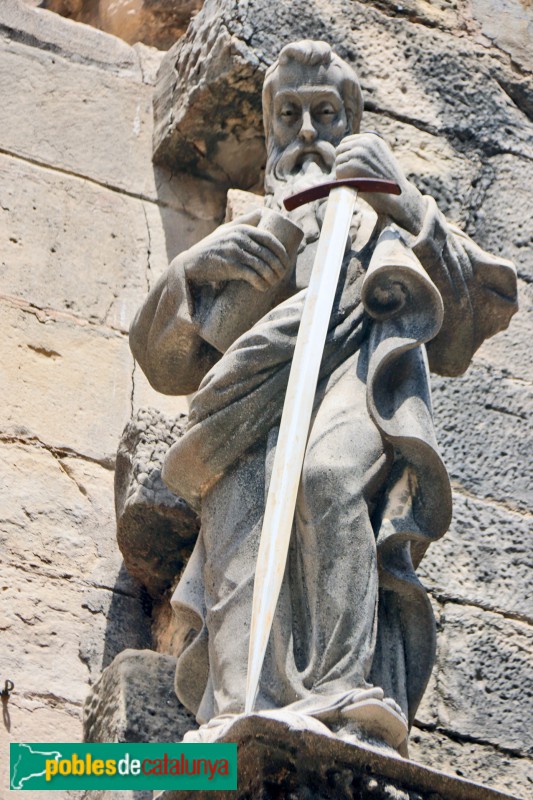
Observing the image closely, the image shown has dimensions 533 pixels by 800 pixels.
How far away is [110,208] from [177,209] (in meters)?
0.18

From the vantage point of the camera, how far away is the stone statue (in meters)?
3.50

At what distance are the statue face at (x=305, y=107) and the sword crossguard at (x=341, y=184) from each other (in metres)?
0.28

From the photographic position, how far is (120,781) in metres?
3.61

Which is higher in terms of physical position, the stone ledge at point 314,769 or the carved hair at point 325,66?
the carved hair at point 325,66

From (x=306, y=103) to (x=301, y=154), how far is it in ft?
0.39

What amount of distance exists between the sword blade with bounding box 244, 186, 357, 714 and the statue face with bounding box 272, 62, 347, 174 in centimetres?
36

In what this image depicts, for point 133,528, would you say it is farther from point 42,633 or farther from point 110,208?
point 110,208

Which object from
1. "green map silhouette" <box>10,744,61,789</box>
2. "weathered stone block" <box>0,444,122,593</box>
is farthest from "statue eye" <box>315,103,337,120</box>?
"green map silhouette" <box>10,744,61,789</box>

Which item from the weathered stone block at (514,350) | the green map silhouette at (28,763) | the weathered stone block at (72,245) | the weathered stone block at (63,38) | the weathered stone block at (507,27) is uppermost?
the weathered stone block at (507,27)

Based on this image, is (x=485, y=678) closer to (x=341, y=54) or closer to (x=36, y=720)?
(x=36, y=720)

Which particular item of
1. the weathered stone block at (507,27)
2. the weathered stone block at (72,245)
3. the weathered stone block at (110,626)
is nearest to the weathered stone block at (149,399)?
the weathered stone block at (72,245)

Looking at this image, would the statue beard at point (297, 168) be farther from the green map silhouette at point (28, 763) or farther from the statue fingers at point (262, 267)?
the green map silhouette at point (28, 763)

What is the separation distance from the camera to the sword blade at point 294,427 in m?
3.41

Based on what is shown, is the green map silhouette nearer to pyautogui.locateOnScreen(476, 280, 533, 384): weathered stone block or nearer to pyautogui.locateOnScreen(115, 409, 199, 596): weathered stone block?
pyautogui.locateOnScreen(115, 409, 199, 596): weathered stone block
